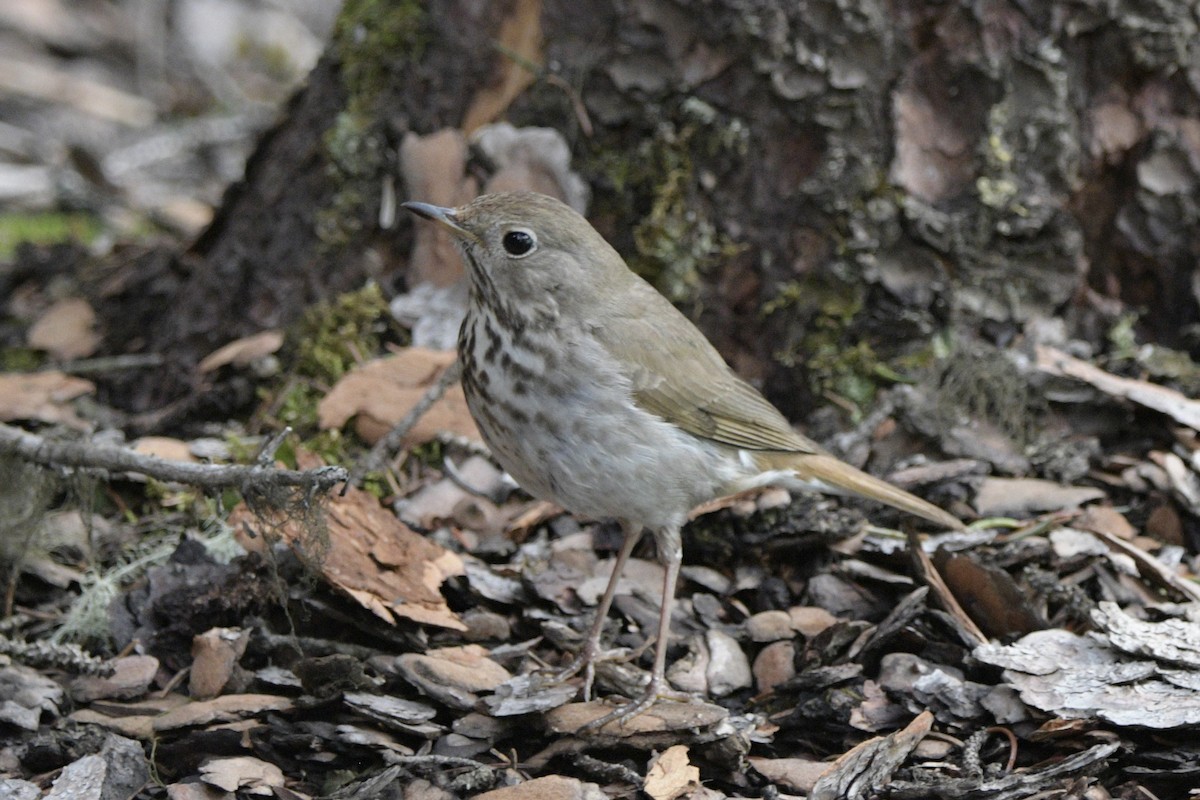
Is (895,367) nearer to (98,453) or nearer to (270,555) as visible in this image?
(270,555)

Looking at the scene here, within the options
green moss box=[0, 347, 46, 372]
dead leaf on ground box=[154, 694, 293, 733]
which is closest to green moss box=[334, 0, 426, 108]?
green moss box=[0, 347, 46, 372]

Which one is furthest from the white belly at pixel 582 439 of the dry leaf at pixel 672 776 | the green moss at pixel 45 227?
the green moss at pixel 45 227

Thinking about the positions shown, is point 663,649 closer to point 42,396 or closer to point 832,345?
point 832,345

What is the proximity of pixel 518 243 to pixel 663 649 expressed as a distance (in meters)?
1.36

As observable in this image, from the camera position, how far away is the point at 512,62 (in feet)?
16.5

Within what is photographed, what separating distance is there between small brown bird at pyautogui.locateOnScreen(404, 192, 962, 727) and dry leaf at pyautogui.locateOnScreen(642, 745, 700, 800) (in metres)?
0.26

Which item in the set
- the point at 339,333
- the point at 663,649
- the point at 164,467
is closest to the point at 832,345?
the point at 663,649

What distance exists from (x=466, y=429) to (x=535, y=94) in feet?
4.56

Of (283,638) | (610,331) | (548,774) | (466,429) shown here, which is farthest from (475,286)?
(548,774)

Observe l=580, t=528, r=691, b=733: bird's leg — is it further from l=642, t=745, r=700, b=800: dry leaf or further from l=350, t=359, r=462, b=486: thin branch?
l=350, t=359, r=462, b=486: thin branch

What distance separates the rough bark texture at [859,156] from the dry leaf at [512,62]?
0.04 metres

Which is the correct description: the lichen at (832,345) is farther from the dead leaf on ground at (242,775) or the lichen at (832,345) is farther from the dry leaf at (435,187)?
the dead leaf on ground at (242,775)

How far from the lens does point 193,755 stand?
331cm

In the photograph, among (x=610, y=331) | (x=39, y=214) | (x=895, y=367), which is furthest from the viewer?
(x=39, y=214)
